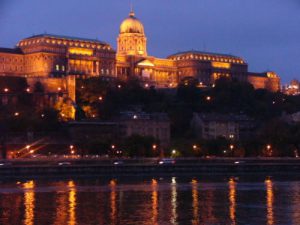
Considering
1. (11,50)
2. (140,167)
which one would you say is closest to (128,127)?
(140,167)

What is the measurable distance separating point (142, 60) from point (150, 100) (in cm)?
3017

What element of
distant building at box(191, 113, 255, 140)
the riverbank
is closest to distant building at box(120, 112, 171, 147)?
distant building at box(191, 113, 255, 140)

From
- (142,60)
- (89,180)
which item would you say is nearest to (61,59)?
(142,60)

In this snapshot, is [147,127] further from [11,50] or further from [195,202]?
[195,202]

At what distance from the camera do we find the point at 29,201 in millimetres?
44062

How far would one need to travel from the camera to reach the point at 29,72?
389 ft

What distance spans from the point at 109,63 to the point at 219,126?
119 feet

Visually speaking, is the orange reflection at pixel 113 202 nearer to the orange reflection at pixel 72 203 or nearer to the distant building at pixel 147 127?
the orange reflection at pixel 72 203

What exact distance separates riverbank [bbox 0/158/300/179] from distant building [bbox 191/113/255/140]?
19.8m

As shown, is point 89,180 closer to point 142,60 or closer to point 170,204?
point 170,204

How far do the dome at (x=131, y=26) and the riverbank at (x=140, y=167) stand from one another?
73.3 meters

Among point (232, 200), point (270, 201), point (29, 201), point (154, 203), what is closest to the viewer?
point (154, 203)

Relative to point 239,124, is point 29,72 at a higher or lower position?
higher

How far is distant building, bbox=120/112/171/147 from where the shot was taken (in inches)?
3504
